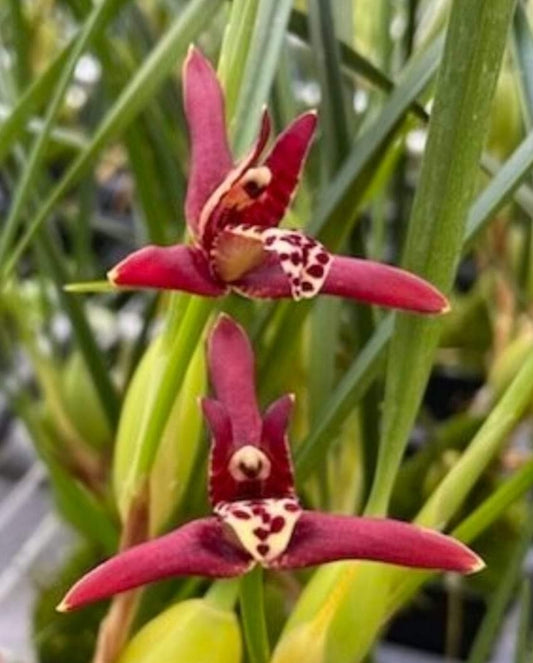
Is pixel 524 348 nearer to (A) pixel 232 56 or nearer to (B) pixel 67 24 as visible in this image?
(A) pixel 232 56

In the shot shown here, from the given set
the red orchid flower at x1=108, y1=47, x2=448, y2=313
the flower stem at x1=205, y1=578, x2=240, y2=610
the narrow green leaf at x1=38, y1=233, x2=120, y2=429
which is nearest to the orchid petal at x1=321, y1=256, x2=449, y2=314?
the red orchid flower at x1=108, y1=47, x2=448, y2=313

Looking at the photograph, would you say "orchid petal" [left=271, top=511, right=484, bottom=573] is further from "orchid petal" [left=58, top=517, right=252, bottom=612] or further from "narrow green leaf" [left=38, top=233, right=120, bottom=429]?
"narrow green leaf" [left=38, top=233, right=120, bottom=429]

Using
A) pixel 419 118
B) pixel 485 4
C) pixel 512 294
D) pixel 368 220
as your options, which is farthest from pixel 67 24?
pixel 485 4

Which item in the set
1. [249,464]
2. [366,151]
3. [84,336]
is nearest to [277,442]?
[249,464]

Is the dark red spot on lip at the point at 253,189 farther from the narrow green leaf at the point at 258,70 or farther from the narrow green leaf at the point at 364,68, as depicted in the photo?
the narrow green leaf at the point at 364,68

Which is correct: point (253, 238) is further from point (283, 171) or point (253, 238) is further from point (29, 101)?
point (29, 101)

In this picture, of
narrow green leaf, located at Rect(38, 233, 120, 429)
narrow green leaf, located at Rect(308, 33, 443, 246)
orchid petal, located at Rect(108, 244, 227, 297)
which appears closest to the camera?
orchid petal, located at Rect(108, 244, 227, 297)

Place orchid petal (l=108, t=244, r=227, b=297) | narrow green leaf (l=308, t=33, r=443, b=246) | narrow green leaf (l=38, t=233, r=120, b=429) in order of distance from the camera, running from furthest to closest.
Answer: narrow green leaf (l=38, t=233, r=120, b=429), narrow green leaf (l=308, t=33, r=443, b=246), orchid petal (l=108, t=244, r=227, b=297)

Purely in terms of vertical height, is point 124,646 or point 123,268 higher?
point 123,268
